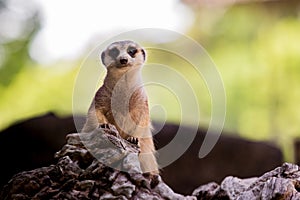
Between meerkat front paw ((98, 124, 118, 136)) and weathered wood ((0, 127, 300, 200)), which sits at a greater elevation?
meerkat front paw ((98, 124, 118, 136))

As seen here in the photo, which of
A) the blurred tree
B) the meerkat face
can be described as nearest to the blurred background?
the blurred tree

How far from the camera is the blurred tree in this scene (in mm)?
1081

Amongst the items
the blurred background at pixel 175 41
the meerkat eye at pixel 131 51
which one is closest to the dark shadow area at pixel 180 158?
the blurred background at pixel 175 41

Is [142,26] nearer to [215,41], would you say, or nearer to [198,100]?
[198,100]

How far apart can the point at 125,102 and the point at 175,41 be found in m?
0.30

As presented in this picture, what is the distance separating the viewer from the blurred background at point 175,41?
101cm

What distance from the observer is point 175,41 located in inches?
37.2

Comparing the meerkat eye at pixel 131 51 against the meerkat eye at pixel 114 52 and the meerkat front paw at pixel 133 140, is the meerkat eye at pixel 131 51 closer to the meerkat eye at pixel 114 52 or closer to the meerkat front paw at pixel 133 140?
the meerkat eye at pixel 114 52

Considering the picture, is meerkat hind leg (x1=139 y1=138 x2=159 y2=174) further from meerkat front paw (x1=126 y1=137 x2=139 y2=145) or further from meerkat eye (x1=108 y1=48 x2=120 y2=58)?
meerkat eye (x1=108 y1=48 x2=120 y2=58)

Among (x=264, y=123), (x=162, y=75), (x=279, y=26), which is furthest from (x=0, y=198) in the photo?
(x=279, y=26)

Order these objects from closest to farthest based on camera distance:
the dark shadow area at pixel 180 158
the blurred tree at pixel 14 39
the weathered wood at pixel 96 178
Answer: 1. the weathered wood at pixel 96 178
2. the dark shadow area at pixel 180 158
3. the blurred tree at pixel 14 39

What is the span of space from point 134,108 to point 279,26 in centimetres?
92

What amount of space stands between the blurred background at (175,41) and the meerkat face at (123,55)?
0.11 m

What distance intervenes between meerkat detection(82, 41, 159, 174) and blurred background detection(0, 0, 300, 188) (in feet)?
0.27
